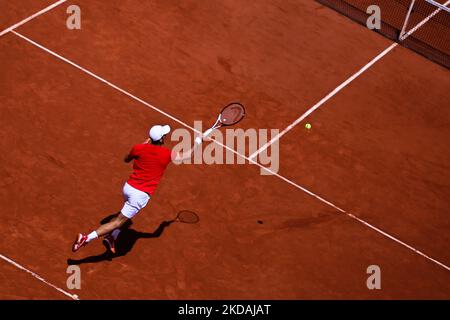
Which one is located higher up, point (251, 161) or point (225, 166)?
point (251, 161)

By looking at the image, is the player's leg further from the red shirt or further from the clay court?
the clay court

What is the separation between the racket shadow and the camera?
539 inches

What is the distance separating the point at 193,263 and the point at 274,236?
59.3 inches

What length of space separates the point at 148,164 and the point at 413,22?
9697mm

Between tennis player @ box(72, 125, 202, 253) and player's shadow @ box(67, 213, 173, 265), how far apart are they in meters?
0.30

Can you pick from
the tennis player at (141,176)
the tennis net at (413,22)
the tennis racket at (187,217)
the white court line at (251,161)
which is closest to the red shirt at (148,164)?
the tennis player at (141,176)

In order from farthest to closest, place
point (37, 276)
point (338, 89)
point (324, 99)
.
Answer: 1. point (338, 89)
2. point (324, 99)
3. point (37, 276)

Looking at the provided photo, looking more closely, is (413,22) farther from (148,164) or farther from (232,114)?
(148,164)

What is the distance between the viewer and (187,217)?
48.2 feet

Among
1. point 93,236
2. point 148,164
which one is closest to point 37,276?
point 93,236

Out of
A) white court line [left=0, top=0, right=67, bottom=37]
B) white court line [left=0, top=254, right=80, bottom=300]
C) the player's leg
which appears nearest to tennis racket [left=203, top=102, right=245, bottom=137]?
the player's leg

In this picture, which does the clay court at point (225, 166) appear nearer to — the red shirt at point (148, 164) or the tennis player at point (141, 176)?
the tennis player at point (141, 176)

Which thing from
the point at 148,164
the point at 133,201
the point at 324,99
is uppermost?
the point at 324,99

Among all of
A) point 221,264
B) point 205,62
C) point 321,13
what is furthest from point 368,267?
point 321,13
